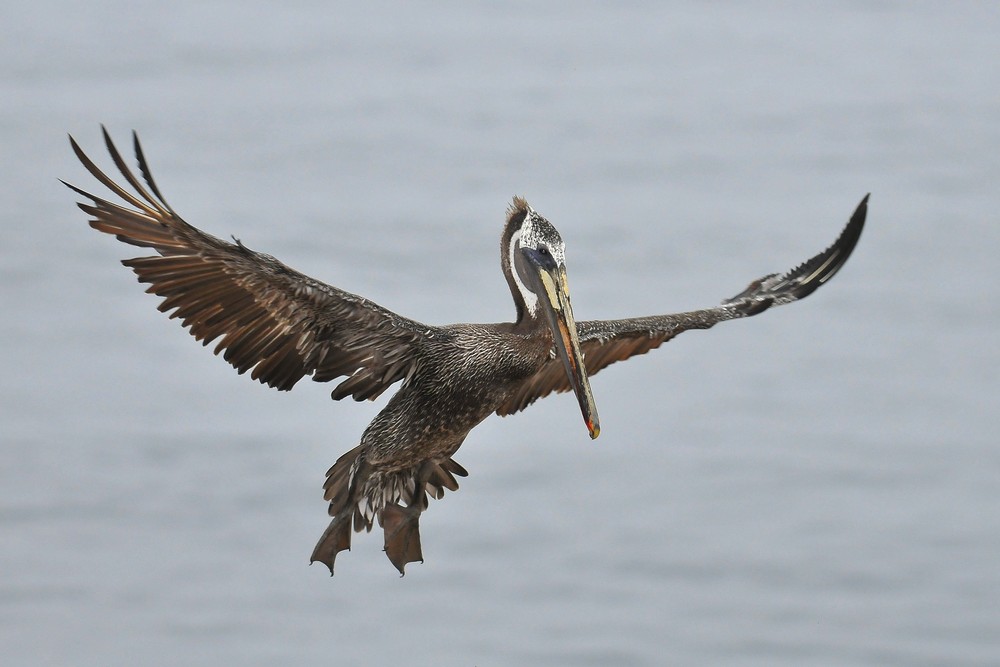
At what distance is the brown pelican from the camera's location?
816 cm

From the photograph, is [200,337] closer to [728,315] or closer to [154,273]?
[154,273]

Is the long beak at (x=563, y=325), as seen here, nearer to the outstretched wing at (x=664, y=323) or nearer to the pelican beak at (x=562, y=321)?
the pelican beak at (x=562, y=321)

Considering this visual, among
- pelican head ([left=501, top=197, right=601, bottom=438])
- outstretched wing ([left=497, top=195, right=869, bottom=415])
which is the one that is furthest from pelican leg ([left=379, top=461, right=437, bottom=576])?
pelican head ([left=501, top=197, right=601, bottom=438])

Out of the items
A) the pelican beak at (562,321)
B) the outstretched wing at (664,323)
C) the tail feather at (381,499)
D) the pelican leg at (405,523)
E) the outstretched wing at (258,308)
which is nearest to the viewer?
the outstretched wing at (258,308)

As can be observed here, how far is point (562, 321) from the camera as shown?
28.1 ft

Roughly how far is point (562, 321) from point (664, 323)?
3.90 feet

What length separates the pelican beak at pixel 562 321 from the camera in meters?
8.48

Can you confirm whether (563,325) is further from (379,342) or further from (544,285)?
(379,342)

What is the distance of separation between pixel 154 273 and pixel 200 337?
1.44ft

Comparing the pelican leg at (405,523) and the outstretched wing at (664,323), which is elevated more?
the outstretched wing at (664,323)

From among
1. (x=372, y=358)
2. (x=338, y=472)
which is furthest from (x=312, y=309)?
(x=338, y=472)

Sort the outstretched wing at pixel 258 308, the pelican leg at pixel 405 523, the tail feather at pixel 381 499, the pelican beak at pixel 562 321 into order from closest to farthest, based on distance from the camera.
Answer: the outstretched wing at pixel 258 308 → the pelican beak at pixel 562 321 → the tail feather at pixel 381 499 → the pelican leg at pixel 405 523

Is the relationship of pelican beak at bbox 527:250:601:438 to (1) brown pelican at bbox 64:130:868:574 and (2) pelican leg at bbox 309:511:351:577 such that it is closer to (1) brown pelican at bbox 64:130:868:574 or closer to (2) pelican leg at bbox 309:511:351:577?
(1) brown pelican at bbox 64:130:868:574

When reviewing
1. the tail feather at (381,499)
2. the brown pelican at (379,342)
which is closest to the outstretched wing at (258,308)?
the brown pelican at (379,342)
